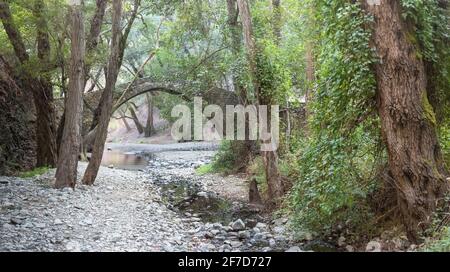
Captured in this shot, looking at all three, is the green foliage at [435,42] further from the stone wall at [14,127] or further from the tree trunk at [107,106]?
the stone wall at [14,127]

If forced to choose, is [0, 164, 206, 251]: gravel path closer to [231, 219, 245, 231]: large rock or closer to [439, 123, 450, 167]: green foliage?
[231, 219, 245, 231]: large rock

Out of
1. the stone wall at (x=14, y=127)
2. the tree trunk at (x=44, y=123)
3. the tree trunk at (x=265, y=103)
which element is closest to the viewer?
the tree trunk at (x=265, y=103)

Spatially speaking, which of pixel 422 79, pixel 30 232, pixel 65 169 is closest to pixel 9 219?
pixel 30 232

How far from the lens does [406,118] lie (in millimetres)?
5371

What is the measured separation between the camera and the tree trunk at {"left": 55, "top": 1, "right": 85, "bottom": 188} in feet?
30.1

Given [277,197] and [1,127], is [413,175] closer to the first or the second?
[277,197]

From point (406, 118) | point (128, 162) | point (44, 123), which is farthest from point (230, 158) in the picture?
point (406, 118)

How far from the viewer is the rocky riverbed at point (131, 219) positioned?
6.11m

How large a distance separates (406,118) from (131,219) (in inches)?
181

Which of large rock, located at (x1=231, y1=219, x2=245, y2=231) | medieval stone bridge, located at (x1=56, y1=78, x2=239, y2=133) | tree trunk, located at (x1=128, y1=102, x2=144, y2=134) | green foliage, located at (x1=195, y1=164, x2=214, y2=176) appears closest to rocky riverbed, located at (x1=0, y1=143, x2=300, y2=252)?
large rock, located at (x1=231, y1=219, x2=245, y2=231)

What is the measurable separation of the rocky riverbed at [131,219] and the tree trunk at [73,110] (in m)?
0.42

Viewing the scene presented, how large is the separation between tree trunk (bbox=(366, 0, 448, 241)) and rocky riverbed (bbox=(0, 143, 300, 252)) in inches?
65.9

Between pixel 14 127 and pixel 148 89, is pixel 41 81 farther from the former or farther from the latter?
pixel 148 89

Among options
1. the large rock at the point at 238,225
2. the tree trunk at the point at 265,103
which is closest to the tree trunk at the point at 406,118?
the large rock at the point at 238,225
